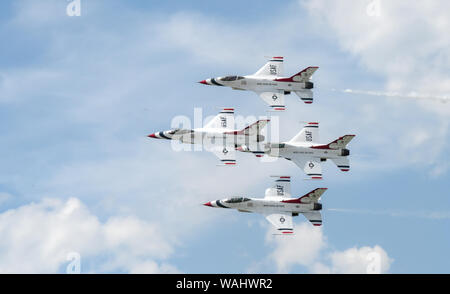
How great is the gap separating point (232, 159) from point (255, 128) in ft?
17.3

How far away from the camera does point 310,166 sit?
414 ft

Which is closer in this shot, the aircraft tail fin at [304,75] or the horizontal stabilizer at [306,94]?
the aircraft tail fin at [304,75]

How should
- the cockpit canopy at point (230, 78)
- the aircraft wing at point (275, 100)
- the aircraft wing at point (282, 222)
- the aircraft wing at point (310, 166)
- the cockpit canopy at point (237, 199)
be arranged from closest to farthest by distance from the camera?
the aircraft wing at point (282, 222) → the cockpit canopy at point (237, 199) → the aircraft wing at point (310, 166) → the aircraft wing at point (275, 100) → the cockpit canopy at point (230, 78)

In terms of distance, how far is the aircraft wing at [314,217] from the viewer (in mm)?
122438

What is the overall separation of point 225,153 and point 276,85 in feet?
41.8

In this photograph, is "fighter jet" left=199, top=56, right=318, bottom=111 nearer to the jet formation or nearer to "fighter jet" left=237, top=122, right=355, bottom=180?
the jet formation

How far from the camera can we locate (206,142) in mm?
124062

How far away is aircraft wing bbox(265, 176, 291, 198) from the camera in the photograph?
125 m

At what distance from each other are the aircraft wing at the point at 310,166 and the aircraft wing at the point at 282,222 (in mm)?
7431

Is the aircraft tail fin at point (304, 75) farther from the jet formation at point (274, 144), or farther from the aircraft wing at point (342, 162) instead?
Result: the aircraft wing at point (342, 162)

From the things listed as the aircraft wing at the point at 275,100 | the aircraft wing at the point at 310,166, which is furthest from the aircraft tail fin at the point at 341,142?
the aircraft wing at the point at 275,100
